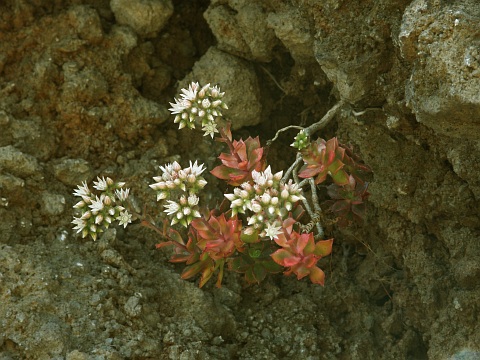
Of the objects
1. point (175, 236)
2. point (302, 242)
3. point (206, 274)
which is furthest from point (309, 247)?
point (175, 236)

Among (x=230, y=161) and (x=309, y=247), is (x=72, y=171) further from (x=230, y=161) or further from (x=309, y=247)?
(x=309, y=247)

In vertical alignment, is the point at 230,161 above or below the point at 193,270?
above

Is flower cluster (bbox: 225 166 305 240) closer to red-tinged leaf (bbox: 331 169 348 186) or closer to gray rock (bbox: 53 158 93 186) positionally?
red-tinged leaf (bbox: 331 169 348 186)

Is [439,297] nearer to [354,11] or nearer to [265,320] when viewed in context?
[265,320]

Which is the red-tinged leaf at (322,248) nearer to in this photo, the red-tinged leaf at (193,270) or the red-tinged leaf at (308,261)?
the red-tinged leaf at (308,261)

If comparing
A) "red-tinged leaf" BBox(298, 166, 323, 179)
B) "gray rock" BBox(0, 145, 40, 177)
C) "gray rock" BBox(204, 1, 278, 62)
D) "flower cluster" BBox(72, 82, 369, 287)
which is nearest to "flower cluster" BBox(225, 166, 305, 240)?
"flower cluster" BBox(72, 82, 369, 287)

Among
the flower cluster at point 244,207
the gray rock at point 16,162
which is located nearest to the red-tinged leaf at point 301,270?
the flower cluster at point 244,207
